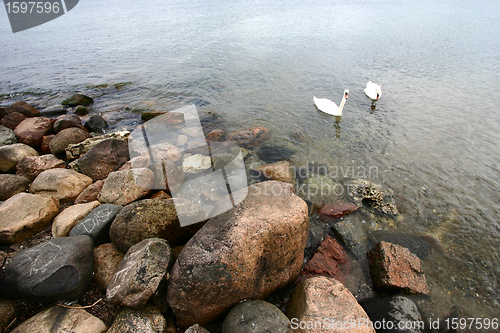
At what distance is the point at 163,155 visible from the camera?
585cm

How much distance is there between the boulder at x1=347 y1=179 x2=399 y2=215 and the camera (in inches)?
194

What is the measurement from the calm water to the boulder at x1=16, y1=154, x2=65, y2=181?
3244mm

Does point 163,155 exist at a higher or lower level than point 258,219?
lower

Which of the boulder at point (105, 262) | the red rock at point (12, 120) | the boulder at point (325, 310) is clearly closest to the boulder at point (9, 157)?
the red rock at point (12, 120)

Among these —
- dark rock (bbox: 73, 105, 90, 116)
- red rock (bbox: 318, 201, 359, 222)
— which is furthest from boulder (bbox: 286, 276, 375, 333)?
dark rock (bbox: 73, 105, 90, 116)

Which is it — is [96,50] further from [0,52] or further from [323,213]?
[323,213]

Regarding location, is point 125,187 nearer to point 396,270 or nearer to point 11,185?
point 11,185

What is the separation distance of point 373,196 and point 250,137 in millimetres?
3854

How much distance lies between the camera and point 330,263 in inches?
153

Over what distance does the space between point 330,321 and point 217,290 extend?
1.39 m

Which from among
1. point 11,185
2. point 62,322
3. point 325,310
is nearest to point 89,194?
point 11,185

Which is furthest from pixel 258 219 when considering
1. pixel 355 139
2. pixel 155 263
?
pixel 355 139

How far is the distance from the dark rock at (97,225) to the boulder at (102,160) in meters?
1.85

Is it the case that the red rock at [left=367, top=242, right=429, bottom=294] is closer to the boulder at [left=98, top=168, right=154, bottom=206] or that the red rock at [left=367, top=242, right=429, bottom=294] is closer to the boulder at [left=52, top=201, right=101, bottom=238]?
the boulder at [left=98, top=168, right=154, bottom=206]
